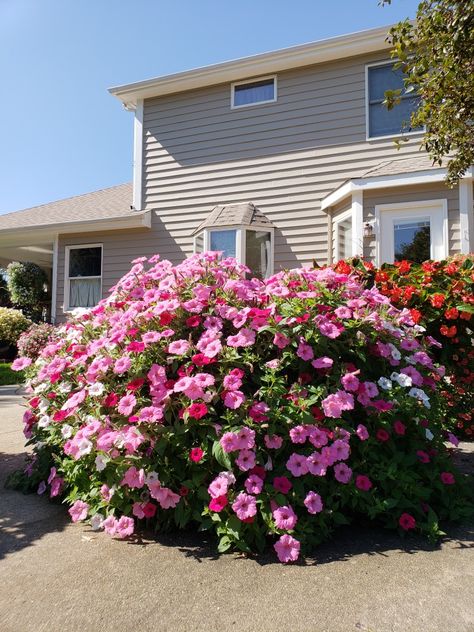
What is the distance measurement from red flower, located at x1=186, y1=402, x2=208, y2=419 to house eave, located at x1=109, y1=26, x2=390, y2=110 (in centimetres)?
817

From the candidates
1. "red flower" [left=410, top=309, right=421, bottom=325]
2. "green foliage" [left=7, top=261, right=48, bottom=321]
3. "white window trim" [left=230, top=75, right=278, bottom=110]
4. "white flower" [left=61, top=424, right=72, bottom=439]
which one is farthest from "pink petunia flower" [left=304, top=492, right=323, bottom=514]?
"green foliage" [left=7, top=261, right=48, bottom=321]

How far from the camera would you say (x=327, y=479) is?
2.20 m

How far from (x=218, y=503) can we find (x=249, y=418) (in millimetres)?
394

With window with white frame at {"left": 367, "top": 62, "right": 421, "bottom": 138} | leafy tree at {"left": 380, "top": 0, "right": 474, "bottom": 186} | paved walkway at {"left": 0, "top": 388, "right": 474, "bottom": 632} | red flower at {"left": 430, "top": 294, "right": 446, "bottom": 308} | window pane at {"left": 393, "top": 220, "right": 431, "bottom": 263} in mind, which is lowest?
paved walkway at {"left": 0, "top": 388, "right": 474, "bottom": 632}

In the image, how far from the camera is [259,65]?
8797 millimetres

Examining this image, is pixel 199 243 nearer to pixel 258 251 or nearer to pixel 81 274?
pixel 258 251

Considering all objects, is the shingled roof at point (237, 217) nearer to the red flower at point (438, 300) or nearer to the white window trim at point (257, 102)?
the white window trim at point (257, 102)

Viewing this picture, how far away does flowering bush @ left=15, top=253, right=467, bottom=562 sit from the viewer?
2.05m

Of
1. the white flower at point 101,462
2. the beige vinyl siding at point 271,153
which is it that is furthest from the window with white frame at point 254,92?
the white flower at point 101,462

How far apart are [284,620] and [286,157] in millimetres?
8419

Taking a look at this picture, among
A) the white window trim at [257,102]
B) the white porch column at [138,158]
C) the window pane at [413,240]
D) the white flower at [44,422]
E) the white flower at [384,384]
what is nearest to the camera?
the white flower at [384,384]

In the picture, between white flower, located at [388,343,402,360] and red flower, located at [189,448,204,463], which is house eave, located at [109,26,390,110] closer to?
white flower, located at [388,343,402,360]

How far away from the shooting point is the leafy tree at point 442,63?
368 centimetres

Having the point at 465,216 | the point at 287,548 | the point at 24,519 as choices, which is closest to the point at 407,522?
the point at 287,548
